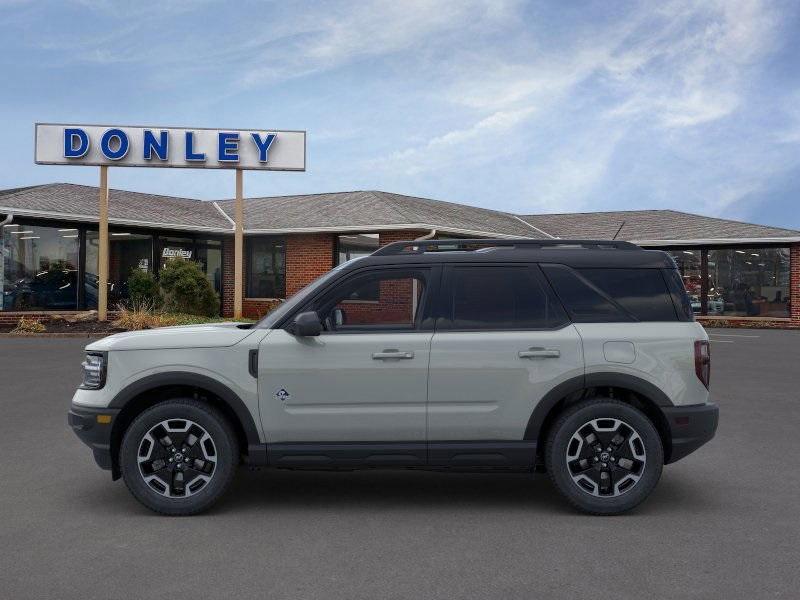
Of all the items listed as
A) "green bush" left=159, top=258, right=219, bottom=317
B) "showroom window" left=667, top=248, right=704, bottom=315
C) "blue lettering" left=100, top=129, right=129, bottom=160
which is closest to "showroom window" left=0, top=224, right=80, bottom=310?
"green bush" left=159, top=258, right=219, bottom=317

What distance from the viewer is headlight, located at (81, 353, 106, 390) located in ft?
19.2

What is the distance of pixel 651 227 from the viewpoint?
34.9m

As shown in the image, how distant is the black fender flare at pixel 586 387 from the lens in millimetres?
5750

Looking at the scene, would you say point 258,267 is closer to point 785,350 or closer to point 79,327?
point 79,327

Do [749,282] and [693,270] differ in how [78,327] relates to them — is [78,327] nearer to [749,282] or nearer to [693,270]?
[693,270]

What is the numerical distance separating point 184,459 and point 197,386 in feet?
1.66

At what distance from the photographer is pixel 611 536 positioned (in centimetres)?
527

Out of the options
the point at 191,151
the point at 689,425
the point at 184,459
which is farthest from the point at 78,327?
the point at 689,425

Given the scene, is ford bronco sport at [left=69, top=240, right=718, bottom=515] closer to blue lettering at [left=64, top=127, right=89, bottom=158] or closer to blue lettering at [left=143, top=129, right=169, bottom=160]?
blue lettering at [left=143, top=129, right=169, bottom=160]

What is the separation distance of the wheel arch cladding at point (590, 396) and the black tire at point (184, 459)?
208cm

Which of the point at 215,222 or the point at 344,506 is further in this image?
the point at 215,222

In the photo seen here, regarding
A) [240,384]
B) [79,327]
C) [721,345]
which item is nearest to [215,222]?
[79,327]

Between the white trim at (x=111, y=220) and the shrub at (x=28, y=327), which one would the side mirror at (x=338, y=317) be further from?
the white trim at (x=111, y=220)

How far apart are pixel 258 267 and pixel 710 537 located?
26.1 m
